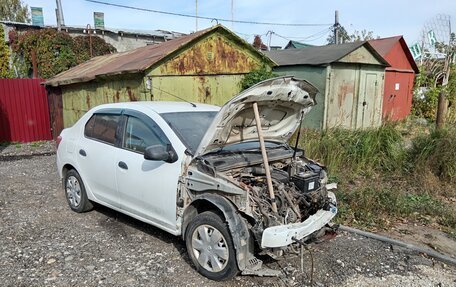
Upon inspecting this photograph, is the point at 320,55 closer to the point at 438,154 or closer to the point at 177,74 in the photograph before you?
the point at 177,74

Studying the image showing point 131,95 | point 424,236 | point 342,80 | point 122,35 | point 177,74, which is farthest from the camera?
point 122,35

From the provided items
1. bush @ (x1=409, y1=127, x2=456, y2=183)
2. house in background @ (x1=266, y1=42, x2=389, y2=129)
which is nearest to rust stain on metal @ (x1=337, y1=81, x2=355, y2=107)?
house in background @ (x1=266, y1=42, x2=389, y2=129)

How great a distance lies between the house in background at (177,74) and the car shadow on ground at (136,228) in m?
3.38

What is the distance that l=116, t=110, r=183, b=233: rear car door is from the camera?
12.1 feet

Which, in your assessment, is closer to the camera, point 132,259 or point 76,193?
point 132,259

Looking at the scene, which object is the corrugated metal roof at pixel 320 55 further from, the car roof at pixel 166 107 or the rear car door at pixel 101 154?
the rear car door at pixel 101 154

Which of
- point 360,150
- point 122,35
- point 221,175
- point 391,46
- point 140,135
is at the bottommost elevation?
point 360,150

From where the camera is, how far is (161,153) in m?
3.56

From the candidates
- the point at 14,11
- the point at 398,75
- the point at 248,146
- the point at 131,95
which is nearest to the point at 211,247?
the point at 248,146

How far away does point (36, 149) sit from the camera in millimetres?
10500

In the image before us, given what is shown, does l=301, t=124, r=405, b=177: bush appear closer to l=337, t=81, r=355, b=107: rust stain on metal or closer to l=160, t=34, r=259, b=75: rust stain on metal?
l=160, t=34, r=259, b=75: rust stain on metal

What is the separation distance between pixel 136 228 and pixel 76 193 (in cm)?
121

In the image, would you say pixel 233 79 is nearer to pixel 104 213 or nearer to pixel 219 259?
pixel 104 213

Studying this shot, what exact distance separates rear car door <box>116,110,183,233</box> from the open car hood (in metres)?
0.49
